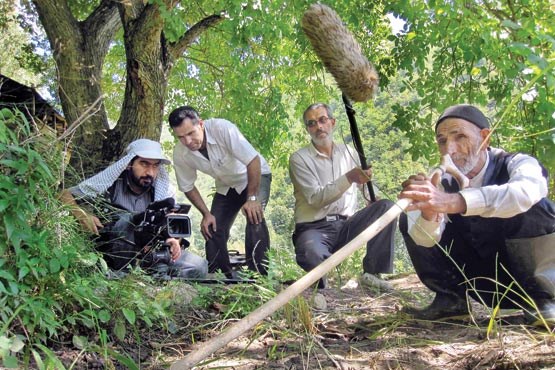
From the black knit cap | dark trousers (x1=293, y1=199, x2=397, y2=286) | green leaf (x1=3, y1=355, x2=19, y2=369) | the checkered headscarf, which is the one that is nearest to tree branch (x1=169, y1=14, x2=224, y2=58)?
the checkered headscarf

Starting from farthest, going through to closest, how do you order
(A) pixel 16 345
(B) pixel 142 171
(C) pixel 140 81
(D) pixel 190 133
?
1. (C) pixel 140 81
2. (D) pixel 190 133
3. (B) pixel 142 171
4. (A) pixel 16 345

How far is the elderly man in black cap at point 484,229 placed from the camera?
2616mm

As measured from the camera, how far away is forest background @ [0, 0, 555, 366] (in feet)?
7.61

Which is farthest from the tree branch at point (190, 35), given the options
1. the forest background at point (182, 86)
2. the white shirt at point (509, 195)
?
the white shirt at point (509, 195)

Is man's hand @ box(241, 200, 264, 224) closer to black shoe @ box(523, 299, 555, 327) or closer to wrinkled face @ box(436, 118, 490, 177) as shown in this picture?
wrinkled face @ box(436, 118, 490, 177)

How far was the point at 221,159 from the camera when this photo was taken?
5055mm

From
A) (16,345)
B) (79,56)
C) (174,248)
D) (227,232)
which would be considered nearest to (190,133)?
(227,232)

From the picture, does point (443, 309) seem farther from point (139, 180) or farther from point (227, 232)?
point (227, 232)

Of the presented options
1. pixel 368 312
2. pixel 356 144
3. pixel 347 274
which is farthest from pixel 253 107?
pixel 368 312

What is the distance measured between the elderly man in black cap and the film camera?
1.50 metres

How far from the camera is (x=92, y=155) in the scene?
5621 millimetres

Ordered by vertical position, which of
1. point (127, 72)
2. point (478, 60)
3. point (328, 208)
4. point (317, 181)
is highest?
point (127, 72)

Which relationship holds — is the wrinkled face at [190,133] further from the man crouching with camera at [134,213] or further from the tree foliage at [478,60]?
the tree foliage at [478,60]

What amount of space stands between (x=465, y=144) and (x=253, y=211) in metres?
2.22
